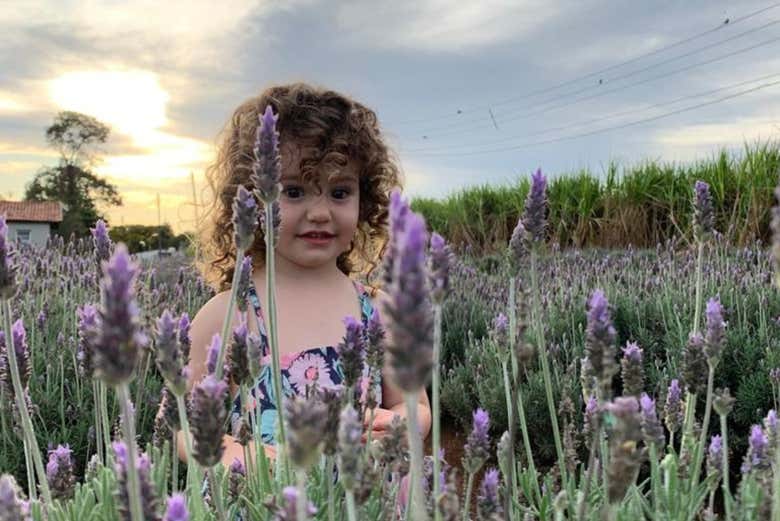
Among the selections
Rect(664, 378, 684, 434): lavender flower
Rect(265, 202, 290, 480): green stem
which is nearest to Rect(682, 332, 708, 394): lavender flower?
Rect(664, 378, 684, 434): lavender flower

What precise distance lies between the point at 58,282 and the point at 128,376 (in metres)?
4.74

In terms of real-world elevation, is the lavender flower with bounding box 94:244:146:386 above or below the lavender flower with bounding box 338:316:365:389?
above

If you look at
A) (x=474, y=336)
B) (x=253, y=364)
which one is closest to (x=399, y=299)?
(x=253, y=364)

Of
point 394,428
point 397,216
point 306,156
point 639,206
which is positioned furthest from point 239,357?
point 639,206

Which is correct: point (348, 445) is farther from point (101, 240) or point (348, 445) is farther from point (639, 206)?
point (639, 206)

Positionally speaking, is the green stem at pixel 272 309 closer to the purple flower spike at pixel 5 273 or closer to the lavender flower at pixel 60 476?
the purple flower spike at pixel 5 273

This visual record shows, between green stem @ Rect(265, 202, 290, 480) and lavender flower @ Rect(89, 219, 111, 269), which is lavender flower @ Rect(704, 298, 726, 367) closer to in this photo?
green stem @ Rect(265, 202, 290, 480)

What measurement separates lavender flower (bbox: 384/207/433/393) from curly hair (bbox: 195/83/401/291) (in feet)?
6.53

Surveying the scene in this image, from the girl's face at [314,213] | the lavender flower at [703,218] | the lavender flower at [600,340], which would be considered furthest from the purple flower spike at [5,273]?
the girl's face at [314,213]

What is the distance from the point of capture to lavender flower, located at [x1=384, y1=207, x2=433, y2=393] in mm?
625

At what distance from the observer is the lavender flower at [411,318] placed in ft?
2.05

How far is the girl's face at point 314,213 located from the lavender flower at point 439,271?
5.58 feet

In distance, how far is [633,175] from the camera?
12.0m

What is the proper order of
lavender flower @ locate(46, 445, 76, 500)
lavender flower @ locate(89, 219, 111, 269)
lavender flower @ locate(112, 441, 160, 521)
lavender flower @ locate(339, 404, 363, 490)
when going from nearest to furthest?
lavender flower @ locate(339, 404, 363, 490) → lavender flower @ locate(112, 441, 160, 521) → lavender flower @ locate(46, 445, 76, 500) → lavender flower @ locate(89, 219, 111, 269)
